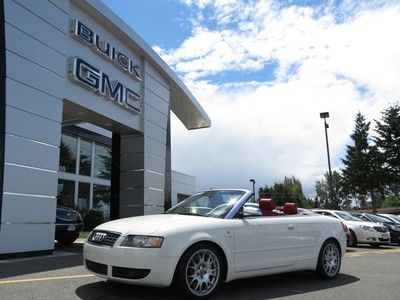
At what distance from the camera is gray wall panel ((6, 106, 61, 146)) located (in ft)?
35.3

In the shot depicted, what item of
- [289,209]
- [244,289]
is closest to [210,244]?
[244,289]

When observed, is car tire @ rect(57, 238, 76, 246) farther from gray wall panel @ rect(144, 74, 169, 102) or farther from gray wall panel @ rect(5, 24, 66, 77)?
gray wall panel @ rect(144, 74, 169, 102)

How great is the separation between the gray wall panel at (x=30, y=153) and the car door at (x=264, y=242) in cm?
602

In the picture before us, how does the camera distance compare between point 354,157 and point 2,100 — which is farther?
point 354,157

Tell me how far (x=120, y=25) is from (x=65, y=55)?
331 cm

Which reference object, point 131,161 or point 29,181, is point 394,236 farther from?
point 29,181

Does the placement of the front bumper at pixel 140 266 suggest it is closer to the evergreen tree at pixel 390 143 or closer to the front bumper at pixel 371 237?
the front bumper at pixel 371 237

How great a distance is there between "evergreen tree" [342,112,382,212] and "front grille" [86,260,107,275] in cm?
4712

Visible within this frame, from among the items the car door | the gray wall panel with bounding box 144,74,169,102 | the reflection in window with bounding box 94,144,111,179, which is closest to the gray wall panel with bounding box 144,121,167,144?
the gray wall panel with bounding box 144,74,169,102

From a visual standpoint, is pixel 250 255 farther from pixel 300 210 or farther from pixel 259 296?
pixel 300 210

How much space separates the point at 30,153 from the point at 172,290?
6.12 meters

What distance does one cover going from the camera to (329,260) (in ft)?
27.3

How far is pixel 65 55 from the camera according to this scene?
507 inches

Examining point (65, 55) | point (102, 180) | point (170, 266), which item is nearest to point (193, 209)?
point (170, 266)
